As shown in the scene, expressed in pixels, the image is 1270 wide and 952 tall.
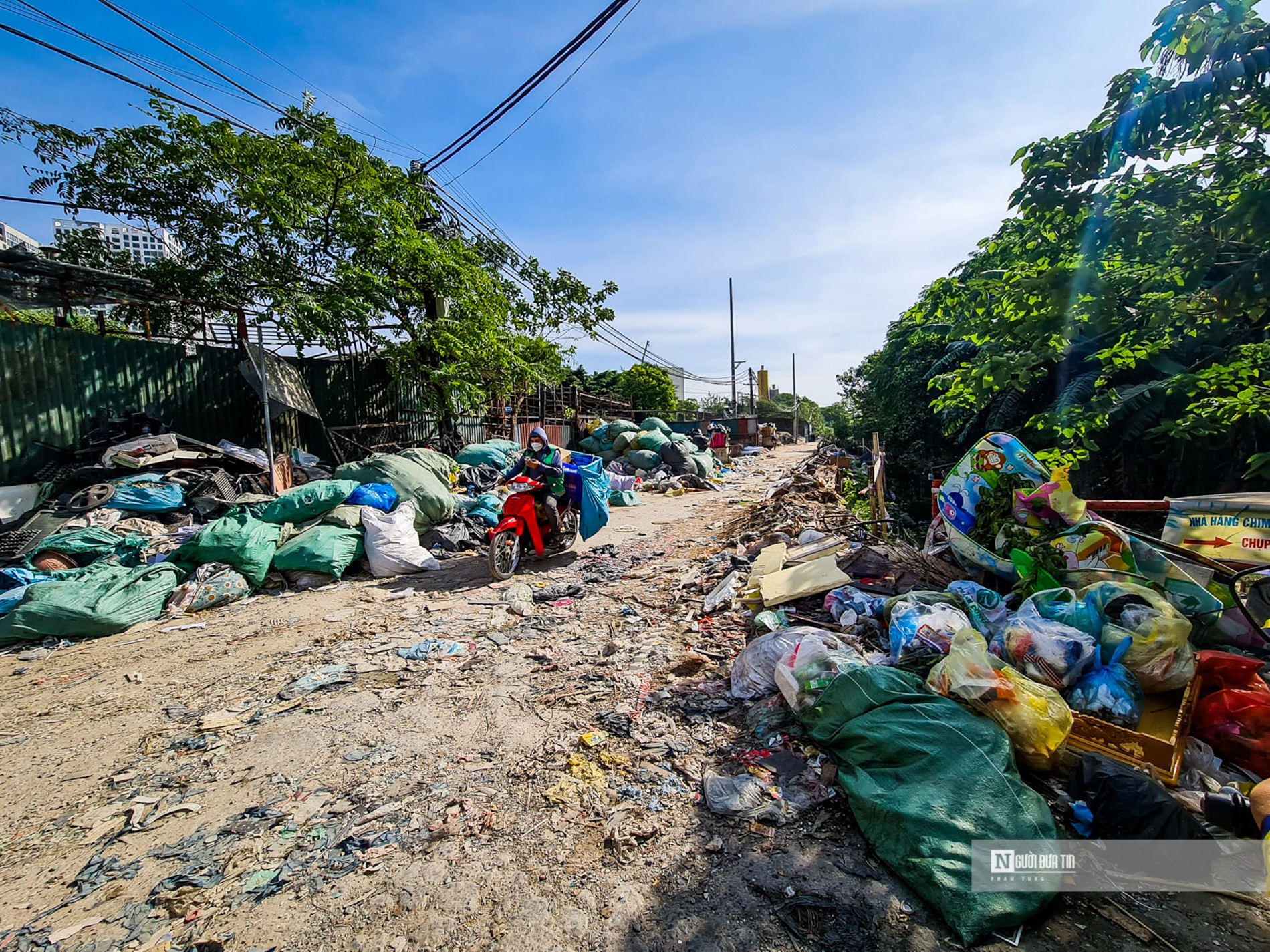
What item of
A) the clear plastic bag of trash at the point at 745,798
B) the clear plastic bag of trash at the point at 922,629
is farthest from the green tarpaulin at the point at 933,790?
the clear plastic bag of trash at the point at 922,629

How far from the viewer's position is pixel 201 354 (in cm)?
798

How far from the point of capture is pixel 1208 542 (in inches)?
116

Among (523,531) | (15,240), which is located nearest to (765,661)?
(523,531)

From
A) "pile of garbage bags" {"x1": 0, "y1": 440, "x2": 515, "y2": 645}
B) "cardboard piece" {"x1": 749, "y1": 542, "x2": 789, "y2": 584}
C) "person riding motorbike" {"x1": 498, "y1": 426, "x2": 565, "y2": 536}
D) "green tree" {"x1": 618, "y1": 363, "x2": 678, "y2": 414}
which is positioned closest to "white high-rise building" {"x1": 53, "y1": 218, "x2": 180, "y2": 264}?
"pile of garbage bags" {"x1": 0, "y1": 440, "x2": 515, "y2": 645}

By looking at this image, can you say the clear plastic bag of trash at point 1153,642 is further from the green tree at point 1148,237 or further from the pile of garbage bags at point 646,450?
the pile of garbage bags at point 646,450

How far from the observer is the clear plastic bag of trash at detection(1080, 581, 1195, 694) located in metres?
2.24

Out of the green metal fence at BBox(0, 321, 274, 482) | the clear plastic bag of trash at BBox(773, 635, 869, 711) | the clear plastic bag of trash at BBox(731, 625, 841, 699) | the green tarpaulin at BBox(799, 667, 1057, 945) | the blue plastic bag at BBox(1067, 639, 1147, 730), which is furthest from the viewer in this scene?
the green metal fence at BBox(0, 321, 274, 482)

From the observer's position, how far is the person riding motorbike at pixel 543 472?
5.55 meters

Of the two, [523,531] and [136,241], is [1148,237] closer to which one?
[523,531]

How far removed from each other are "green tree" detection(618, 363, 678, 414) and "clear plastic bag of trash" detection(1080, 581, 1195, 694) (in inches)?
1051

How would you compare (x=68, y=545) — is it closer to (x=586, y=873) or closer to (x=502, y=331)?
(x=586, y=873)

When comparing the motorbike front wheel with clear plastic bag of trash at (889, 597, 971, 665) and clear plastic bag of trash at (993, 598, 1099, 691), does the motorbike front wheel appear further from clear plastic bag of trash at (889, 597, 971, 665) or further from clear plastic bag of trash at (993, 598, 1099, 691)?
clear plastic bag of trash at (993, 598, 1099, 691)

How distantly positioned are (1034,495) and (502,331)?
9.51 meters

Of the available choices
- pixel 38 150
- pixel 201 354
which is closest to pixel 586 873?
pixel 201 354
